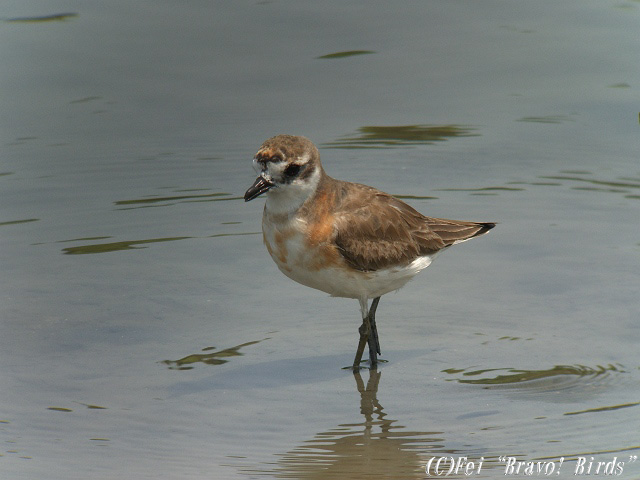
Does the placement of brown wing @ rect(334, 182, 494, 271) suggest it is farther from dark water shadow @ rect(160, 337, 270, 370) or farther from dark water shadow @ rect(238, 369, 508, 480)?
dark water shadow @ rect(238, 369, 508, 480)

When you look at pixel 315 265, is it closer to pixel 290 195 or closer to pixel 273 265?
pixel 290 195

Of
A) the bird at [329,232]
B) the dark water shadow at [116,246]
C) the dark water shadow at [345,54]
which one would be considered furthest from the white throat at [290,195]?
the dark water shadow at [345,54]

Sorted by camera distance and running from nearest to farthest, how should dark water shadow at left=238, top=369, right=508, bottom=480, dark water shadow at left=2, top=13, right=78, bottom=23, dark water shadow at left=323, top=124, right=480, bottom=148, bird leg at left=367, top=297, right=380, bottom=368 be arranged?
dark water shadow at left=238, top=369, right=508, bottom=480, bird leg at left=367, top=297, right=380, bottom=368, dark water shadow at left=323, top=124, right=480, bottom=148, dark water shadow at left=2, top=13, right=78, bottom=23

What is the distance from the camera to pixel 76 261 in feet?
35.8

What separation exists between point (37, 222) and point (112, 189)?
3.97 feet

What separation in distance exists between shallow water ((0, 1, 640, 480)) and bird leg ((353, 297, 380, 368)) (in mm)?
151

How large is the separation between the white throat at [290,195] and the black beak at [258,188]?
3.7 inches

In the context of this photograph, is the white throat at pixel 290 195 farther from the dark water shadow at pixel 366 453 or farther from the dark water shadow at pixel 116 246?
the dark water shadow at pixel 116 246

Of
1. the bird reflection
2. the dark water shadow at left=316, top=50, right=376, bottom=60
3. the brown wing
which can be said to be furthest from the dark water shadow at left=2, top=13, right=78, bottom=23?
the bird reflection

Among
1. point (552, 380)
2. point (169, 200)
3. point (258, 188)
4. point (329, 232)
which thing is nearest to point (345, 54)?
point (169, 200)

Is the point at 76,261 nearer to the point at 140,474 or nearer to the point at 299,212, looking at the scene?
the point at 299,212

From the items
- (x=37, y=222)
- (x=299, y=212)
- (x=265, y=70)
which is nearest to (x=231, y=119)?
(x=265, y=70)

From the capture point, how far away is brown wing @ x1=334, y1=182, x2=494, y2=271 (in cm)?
871

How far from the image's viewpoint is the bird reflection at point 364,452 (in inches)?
281
